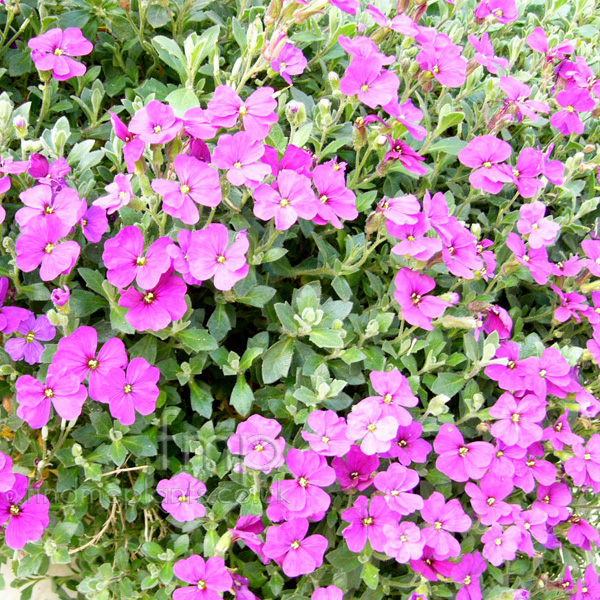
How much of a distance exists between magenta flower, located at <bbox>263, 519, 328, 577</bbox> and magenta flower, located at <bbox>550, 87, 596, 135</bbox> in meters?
1.17

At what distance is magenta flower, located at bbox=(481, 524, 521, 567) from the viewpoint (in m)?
1.27

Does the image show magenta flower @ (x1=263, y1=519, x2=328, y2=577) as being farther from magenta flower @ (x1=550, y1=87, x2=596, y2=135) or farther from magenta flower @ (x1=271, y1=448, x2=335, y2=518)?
magenta flower @ (x1=550, y1=87, x2=596, y2=135)

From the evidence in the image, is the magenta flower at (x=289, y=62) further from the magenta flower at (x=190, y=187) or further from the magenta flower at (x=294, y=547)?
the magenta flower at (x=294, y=547)

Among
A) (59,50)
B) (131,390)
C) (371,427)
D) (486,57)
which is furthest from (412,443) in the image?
(59,50)

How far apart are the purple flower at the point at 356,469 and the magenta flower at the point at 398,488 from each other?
0.15 feet

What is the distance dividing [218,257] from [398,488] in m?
0.54

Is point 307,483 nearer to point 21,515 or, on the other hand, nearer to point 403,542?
point 403,542

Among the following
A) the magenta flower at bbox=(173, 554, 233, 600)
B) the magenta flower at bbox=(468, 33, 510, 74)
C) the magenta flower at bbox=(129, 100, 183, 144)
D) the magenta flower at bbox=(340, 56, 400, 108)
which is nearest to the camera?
the magenta flower at bbox=(129, 100, 183, 144)

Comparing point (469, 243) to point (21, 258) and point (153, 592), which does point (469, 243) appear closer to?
point (21, 258)

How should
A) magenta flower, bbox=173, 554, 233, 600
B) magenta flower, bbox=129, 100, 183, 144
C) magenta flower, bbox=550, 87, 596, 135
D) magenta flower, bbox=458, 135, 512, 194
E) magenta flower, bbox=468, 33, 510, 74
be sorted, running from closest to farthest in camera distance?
1. magenta flower, bbox=129, 100, 183, 144
2. magenta flower, bbox=173, 554, 233, 600
3. magenta flower, bbox=458, 135, 512, 194
4. magenta flower, bbox=468, 33, 510, 74
5. magenta flower, bbox=550, 87, 596, 135

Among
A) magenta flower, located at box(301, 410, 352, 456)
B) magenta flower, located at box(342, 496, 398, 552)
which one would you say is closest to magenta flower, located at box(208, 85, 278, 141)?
magenta flower, located at box(301, 410, 352, 456)

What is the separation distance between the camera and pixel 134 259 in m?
1.10

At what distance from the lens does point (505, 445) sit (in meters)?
1.32

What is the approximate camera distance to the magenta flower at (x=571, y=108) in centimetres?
162
